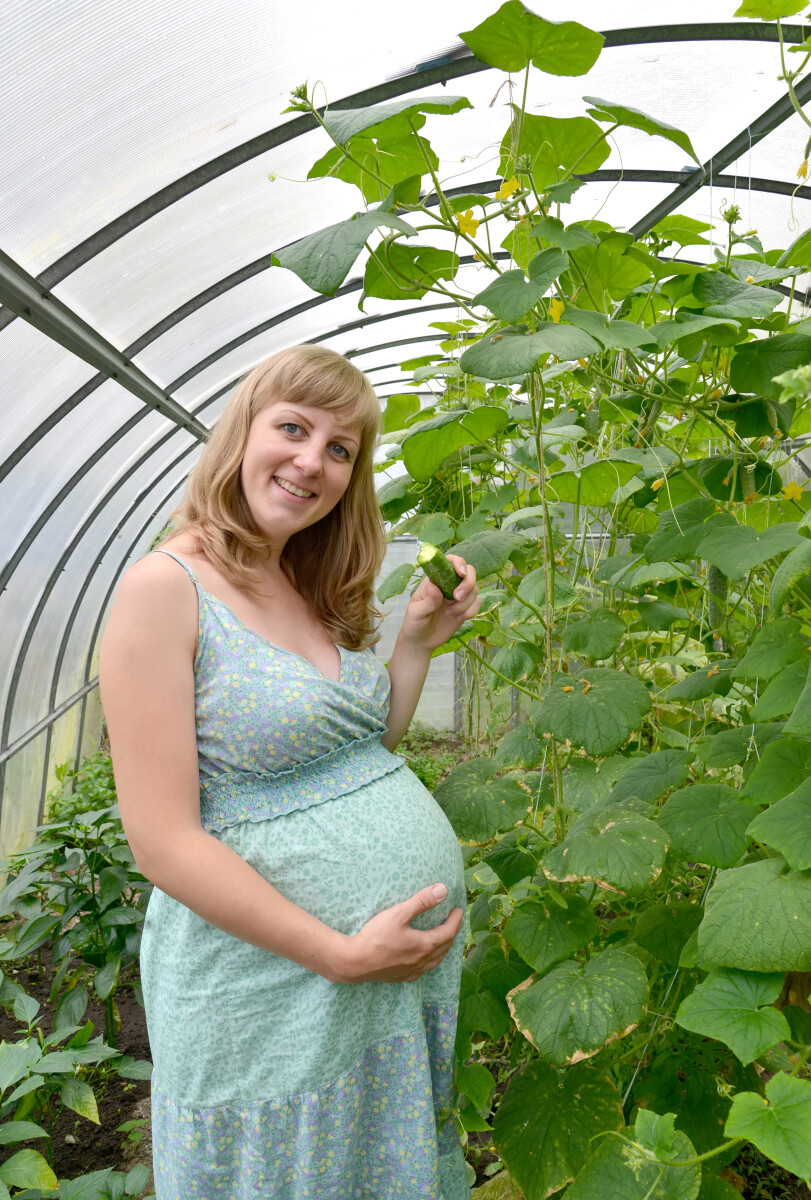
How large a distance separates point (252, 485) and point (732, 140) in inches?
112

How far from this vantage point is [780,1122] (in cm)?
84

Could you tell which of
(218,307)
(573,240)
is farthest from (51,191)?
(573,240)

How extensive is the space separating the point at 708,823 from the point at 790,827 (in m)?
0.21

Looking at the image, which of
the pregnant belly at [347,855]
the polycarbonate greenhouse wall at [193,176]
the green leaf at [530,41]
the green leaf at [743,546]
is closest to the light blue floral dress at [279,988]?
the pregnant belly at [347,855]

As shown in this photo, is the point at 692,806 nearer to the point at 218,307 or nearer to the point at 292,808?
the point at 292,808

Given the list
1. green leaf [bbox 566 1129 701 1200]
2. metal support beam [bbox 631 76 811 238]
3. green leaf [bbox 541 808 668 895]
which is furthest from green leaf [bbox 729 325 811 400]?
metal support beam [bbox 631 76 811 238]

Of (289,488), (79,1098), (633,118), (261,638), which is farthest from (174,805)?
(79,1098)

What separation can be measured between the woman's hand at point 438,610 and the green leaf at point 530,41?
699 millimetres

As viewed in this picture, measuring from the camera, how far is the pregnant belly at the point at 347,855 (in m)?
1.19

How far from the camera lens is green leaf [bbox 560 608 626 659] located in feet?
4.86

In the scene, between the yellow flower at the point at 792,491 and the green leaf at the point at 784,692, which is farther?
the yellow flower at the point at 792,491

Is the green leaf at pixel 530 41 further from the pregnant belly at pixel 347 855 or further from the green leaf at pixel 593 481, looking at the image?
the pregnant belly at pixel 347 855

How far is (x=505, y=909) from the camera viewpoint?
5.55 ft

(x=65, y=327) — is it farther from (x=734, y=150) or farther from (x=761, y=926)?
(x=761, y=926)
